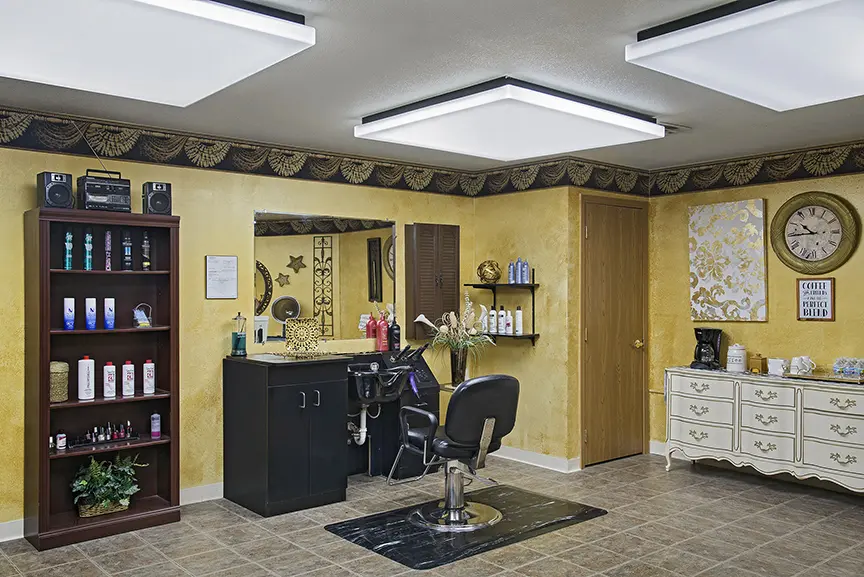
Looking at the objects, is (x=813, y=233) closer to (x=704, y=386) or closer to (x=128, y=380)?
(x=704, y=386)

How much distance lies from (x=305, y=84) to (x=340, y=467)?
8.53 ft

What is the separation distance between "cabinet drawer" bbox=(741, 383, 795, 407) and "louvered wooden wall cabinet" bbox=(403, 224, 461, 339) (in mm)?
2450

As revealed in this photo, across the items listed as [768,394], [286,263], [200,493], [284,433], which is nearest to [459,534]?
[284,433]

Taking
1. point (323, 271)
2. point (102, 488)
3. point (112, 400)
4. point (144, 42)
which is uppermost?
point (144, 42)

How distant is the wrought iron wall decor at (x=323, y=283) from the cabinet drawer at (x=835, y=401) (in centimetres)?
347

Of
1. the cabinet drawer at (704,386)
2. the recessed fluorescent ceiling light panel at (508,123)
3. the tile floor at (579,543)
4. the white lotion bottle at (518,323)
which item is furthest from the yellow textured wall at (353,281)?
the cabinet drawer at (704,386)

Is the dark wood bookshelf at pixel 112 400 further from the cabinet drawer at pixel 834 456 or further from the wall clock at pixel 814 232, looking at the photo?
the wall clock at pixel 814 232

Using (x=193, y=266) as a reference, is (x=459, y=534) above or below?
below

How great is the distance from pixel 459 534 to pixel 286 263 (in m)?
2.34

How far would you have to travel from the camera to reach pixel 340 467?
513 cm

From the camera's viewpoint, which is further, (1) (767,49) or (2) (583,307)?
(2) (583,307)

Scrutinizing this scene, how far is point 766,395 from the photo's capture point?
543 centimetres

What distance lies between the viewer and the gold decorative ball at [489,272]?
21.0 ft

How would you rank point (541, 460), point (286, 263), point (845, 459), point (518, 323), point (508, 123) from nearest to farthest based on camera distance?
point (508, 123)
point (845, 459)
point (286, 263)
point (541, 460)
point (518, 323)
